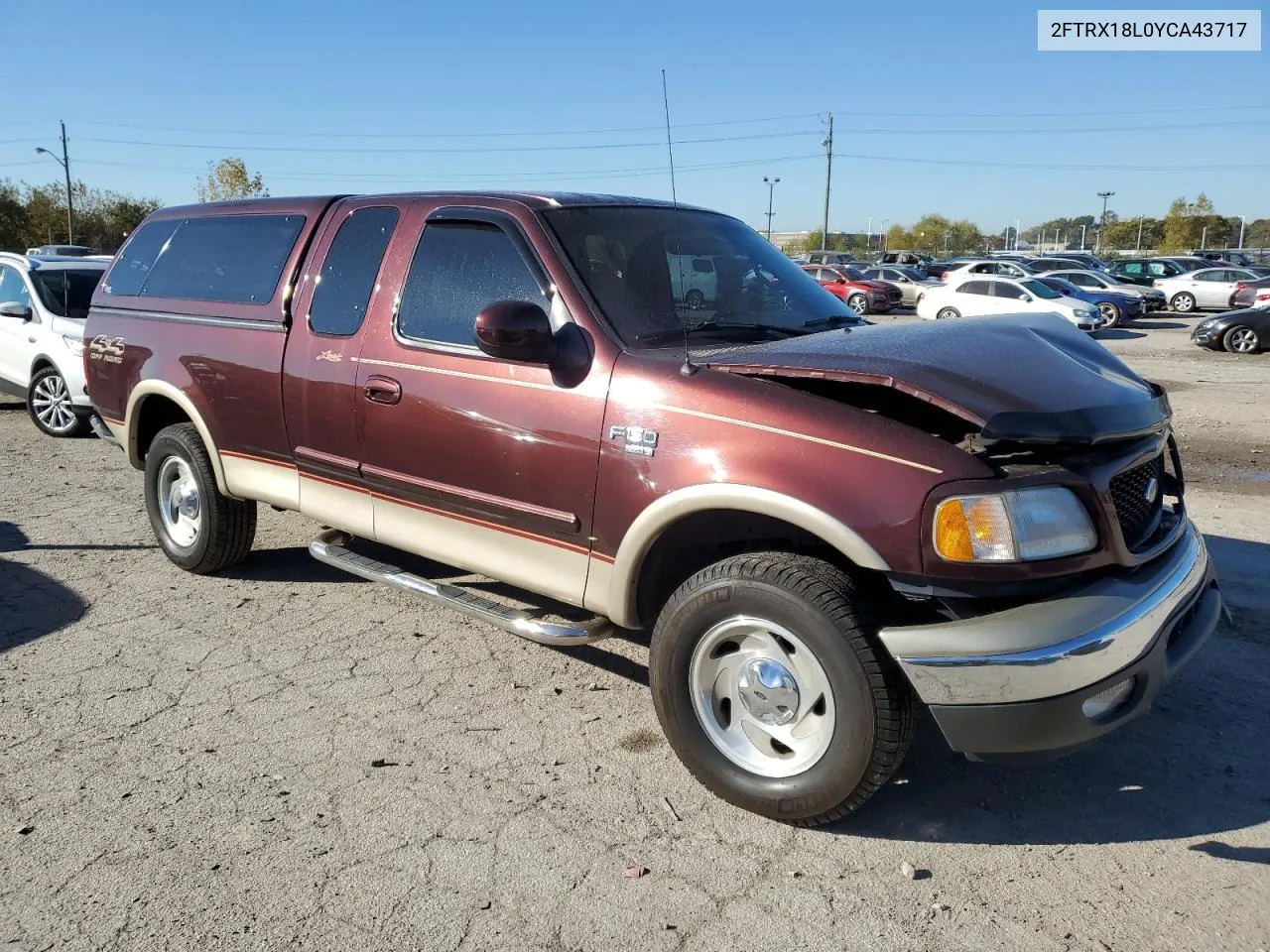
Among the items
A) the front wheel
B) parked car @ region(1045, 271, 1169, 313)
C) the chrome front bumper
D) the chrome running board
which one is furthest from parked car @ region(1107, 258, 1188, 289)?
the chrome front bumper

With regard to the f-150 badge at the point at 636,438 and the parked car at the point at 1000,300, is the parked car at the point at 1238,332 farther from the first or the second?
the f-150 badge at the point at 636,438

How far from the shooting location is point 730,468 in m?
3.13

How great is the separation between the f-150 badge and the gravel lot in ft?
3.78

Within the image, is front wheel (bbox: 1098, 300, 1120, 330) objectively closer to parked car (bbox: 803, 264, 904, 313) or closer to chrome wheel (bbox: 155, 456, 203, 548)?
parked car (bbox: 803, 264, 904, 313)

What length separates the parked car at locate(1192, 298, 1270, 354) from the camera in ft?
61.5

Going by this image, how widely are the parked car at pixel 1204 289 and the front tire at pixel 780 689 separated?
1314 inches

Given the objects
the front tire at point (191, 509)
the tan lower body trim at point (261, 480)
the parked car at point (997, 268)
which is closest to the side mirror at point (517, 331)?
the tan lower body trim at point (261, 480)

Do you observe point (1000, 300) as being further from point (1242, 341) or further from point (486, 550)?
point (486, 550)

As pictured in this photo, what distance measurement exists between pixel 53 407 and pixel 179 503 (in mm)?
5319

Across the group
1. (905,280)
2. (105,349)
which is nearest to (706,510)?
(105,349)

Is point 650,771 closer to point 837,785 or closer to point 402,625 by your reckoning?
point 837,785

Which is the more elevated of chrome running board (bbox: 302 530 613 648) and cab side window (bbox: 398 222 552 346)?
cab side window (bbox: 398 222 552 346)

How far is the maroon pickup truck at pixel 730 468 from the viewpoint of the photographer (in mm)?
2842

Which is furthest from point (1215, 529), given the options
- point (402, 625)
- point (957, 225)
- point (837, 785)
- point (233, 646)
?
point (957, 225)
